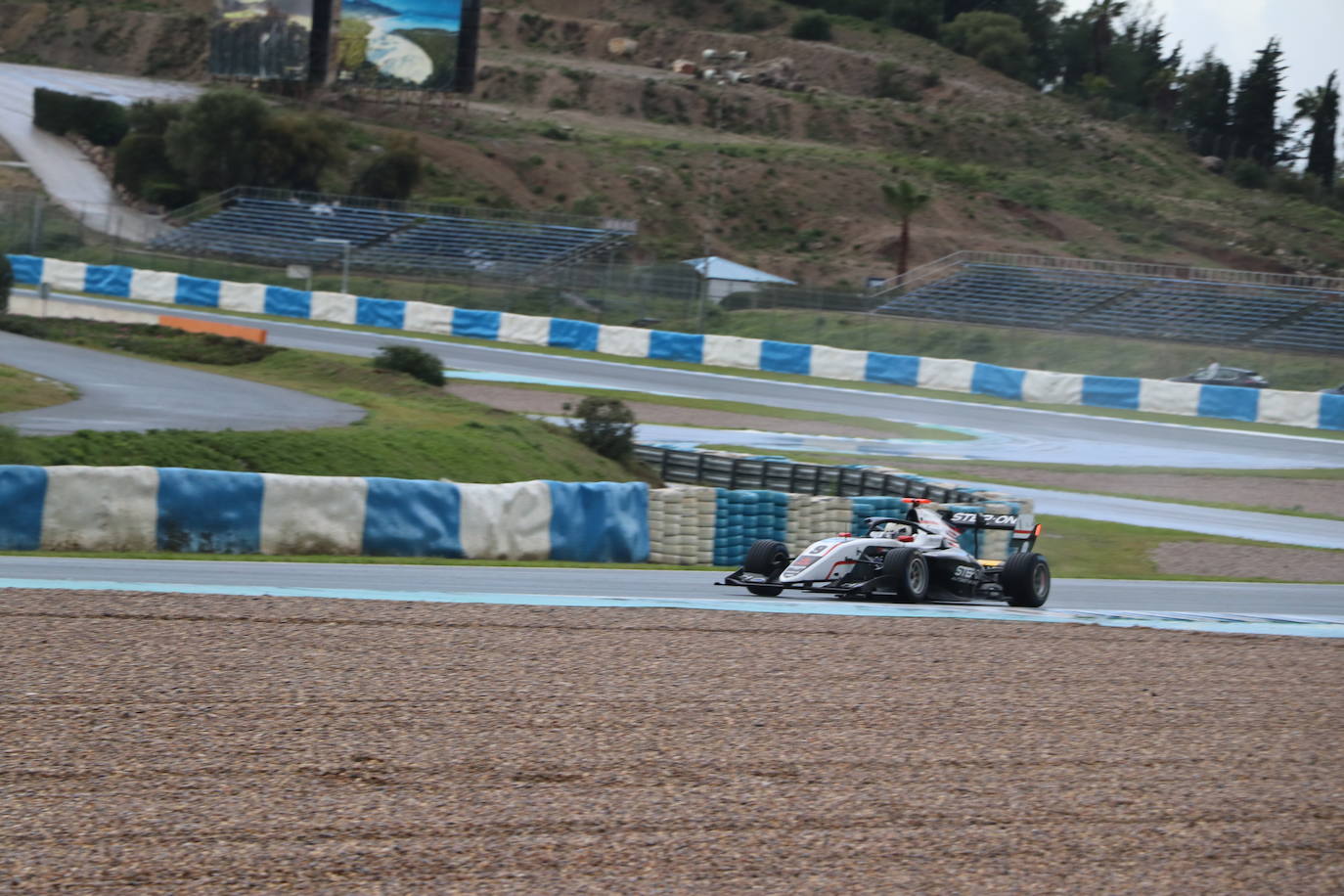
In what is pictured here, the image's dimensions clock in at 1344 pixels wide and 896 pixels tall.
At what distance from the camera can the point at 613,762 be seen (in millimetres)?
6320

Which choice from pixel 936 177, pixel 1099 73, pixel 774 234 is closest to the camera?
pixel 774 234

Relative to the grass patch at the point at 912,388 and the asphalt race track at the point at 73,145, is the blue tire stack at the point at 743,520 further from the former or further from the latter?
the asphalt race track at the point at 73,145

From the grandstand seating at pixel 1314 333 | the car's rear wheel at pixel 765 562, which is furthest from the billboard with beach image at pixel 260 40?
the car's rear wheel at pixel 765 562

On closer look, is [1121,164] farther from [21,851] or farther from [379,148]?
[21,851]

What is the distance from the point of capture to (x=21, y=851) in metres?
4.93

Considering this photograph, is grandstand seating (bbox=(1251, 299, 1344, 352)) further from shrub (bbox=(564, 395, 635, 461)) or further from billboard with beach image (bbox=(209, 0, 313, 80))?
billboard with beach image (bbox=(209, 0, 313, 80))

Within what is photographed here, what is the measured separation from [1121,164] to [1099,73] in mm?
29801

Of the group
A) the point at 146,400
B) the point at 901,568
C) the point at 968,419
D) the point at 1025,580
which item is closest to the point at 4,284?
the point at 146,400

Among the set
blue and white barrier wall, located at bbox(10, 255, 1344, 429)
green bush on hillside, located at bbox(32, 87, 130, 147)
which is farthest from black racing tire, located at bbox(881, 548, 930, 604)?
green bush on hillside, located at bbox(32, 87, 130, 147)

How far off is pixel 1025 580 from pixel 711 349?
102ft

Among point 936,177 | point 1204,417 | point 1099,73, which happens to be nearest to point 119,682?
point 1204,417

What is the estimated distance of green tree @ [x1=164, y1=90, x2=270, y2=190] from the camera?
6600cm

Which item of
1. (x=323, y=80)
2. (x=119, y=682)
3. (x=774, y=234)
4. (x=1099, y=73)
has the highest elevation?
(x=1099, y=73)

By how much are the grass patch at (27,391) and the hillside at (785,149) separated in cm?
5148
